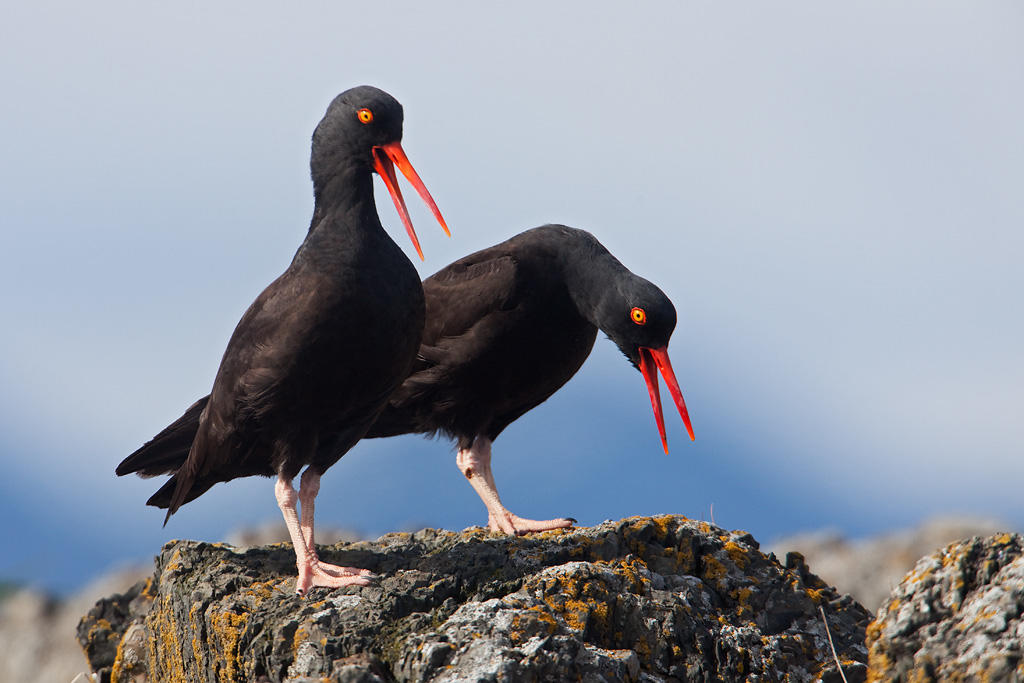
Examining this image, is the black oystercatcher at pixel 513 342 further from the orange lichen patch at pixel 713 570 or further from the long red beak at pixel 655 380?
the orange lichen patch at pixel 713 570

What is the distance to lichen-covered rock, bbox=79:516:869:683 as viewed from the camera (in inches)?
185

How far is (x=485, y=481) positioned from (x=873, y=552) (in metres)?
5.30

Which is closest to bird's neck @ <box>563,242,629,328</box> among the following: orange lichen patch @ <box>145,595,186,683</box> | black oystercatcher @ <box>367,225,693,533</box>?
black oystercatcher @ <box>367,225,693,533</box>

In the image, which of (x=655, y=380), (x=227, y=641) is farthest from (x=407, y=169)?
(x=227, y=641)

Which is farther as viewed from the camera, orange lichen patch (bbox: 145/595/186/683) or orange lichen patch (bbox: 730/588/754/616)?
orange lichen patch (bbox: 145/595/186/683)

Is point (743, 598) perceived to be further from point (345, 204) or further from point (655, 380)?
point (345, 204)

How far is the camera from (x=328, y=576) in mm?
5660

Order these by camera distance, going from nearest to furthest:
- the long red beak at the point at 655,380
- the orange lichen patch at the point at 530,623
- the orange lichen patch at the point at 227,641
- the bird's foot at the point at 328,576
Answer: the orange lichen patch at the point at 530,623 → the orange lichen patch at the point at 227,641 → the bird's foot at the point at 328,576 → the long red beak at the point at 655,380

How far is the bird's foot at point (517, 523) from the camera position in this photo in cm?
694

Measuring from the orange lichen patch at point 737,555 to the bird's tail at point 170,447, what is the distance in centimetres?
344

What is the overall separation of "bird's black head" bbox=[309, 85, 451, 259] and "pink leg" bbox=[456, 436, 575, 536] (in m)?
1.70

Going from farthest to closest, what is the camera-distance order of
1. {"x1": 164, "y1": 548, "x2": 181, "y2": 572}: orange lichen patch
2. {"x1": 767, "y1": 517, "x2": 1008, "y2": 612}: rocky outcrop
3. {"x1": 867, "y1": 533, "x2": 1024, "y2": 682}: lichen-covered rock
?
{"x1": 767, "y1": 517, "x2": 1008, "y2": 612}: rocky outcrop
{"x1": 164, "y1": 548, "x2": 181, "y2": 572}: orange lichen patch
{"x1": 867, "y1": 533, "x2": 1024, "y2": 682}: lichen-covered rock

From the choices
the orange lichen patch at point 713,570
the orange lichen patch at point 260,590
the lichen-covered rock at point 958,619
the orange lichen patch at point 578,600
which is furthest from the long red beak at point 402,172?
the lichen-covered rock at point 958,619

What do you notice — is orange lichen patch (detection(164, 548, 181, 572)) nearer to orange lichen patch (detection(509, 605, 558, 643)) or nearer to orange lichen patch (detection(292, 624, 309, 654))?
orange lichen patch (detection(292, 624, 309, 654))
